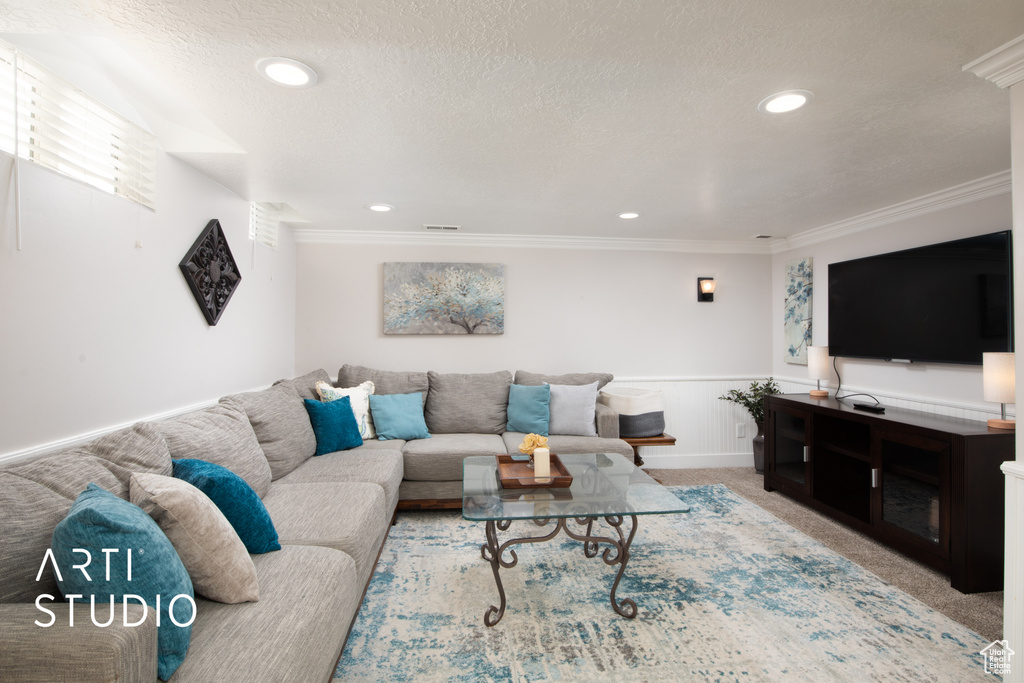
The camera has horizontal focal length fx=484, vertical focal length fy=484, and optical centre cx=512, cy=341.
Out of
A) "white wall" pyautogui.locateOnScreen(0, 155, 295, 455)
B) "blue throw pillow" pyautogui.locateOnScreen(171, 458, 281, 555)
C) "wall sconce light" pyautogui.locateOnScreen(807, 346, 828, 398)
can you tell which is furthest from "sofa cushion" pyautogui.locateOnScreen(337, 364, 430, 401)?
"wall sconce light" pyautogui.locateOnScreen(807, 346, 828, 398)

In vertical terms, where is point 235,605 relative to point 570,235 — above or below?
below

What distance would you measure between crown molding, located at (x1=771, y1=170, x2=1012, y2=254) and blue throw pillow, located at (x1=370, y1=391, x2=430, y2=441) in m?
3.72

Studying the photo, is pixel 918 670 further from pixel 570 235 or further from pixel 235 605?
A: pixel 570 235

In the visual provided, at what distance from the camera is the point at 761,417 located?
4500mm

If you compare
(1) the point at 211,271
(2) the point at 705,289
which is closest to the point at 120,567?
(1) the point at 211,271

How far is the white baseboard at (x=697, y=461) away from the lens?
4715 millimetres

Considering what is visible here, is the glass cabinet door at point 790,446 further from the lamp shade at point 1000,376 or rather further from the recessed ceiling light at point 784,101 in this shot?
the recessed ceiling light at point 784,101

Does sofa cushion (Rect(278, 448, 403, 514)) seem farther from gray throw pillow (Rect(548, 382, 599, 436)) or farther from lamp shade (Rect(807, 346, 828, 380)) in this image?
lamp shade (Rect(807, 346, 828, 380))

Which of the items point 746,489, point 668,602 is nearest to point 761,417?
point 746,489

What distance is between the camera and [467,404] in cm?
404

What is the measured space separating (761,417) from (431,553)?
130 inches

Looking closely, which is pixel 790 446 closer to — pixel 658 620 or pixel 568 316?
pixel 568 316

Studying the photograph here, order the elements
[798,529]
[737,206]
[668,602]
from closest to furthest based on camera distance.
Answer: [668,602]
[798,529]
[737,206]

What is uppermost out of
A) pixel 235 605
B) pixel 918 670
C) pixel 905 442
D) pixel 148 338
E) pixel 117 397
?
pixel 148 338
